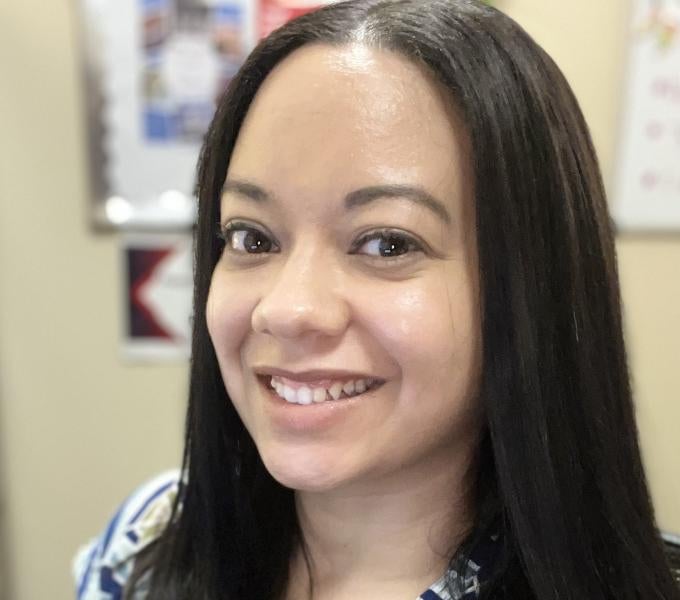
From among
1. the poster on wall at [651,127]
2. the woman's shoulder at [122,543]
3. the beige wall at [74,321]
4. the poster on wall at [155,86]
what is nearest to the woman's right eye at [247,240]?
the woman's shoulder at [122,543]

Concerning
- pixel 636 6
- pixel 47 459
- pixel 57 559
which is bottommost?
pixel 57 559

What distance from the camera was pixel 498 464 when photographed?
23.4 inches

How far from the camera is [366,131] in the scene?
1.81ft

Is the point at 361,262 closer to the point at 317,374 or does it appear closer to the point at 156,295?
the point at 317,374

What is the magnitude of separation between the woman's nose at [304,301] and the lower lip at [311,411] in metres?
0.06

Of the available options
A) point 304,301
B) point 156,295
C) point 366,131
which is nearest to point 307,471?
point 304,301

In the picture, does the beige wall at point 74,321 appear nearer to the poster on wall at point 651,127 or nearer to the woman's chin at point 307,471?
the poster on wall at point 651,127

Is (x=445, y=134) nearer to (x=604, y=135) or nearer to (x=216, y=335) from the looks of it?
(x=216, y=335)

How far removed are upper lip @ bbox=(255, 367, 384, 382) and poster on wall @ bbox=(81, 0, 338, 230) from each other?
67cm

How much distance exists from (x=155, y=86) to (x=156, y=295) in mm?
389

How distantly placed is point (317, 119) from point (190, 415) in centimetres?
38

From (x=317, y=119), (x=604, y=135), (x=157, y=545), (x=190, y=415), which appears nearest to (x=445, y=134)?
(x=317, y=119)

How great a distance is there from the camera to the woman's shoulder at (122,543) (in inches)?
32.4

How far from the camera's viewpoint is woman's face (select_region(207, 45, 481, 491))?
552 mm
